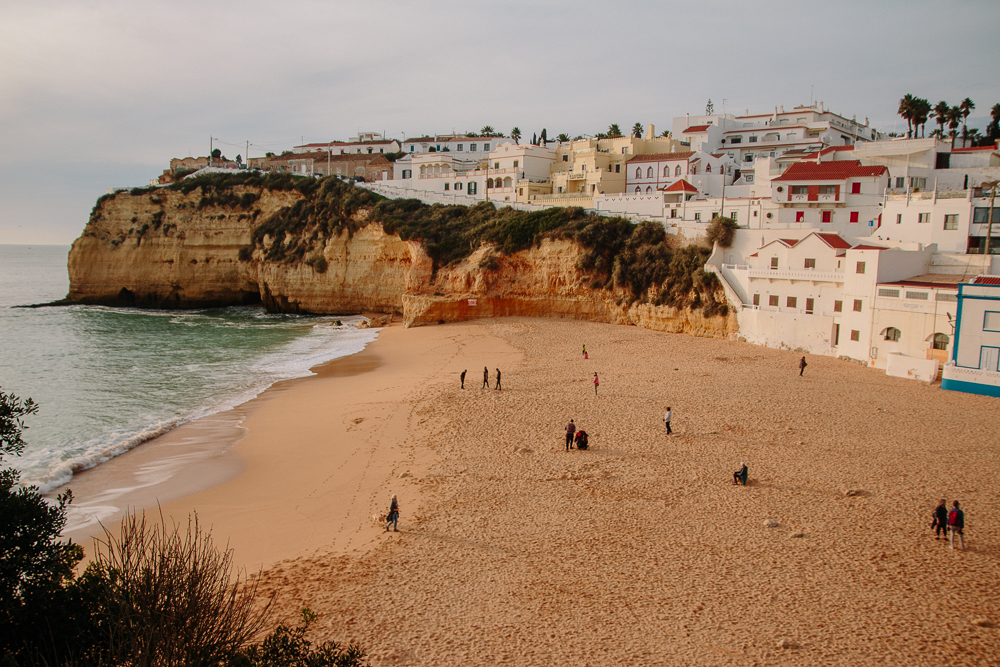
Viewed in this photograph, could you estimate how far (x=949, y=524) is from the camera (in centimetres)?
1148

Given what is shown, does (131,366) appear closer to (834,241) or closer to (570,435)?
(570,435)

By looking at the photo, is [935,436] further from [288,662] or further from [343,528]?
[288,662]

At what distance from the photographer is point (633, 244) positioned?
3884cm

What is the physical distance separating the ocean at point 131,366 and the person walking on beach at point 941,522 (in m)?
21.0

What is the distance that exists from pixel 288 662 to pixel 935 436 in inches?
725

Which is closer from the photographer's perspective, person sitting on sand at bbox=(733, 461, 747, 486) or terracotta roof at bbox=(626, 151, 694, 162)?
person sitting on sand at bbox=(733, 461, 747, 486)

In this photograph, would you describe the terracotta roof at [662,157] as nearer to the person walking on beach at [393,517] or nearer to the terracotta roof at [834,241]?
the terracotta roof at [834,241]

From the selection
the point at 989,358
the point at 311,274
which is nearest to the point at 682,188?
the point at 989,358

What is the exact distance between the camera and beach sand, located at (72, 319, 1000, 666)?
923 centimetres

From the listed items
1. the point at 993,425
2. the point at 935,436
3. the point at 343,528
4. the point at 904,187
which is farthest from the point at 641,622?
the point at 904,187

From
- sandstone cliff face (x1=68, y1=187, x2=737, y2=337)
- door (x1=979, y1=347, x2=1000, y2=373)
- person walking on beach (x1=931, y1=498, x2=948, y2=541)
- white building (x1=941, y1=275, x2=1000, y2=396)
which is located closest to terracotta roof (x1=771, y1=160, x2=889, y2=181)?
sandstone cliff face (x1=68, y1=187, x2=737, y2=337)

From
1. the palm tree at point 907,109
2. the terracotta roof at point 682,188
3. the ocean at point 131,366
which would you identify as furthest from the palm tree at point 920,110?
the ocean at point 131,366

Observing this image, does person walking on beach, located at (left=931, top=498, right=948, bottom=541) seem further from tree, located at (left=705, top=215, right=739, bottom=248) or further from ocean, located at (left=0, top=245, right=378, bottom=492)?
tree, located at (left=705, top=215, right=739, bottom=248)

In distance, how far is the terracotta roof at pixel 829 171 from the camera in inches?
1446
